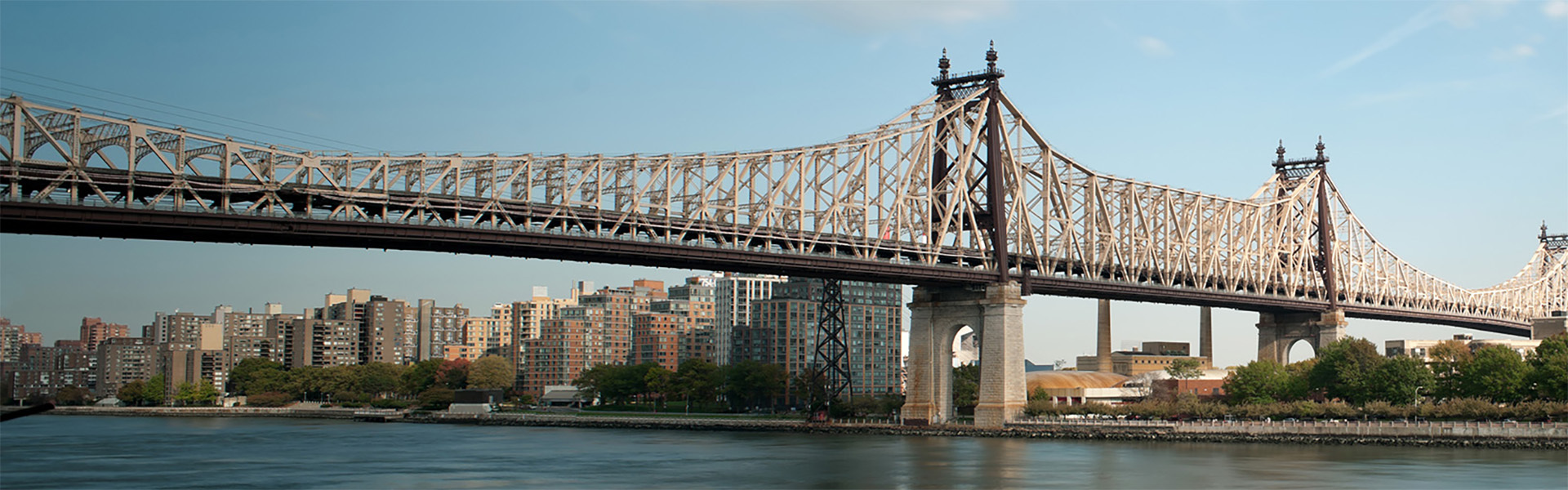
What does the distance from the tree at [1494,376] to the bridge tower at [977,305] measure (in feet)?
91.4

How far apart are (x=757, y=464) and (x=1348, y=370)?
47.8 metres

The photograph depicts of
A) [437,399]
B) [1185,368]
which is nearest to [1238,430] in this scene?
[1185,368]

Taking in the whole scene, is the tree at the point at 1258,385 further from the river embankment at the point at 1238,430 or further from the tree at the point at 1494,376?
the tree at the point at 1494,376

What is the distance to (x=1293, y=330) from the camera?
141500 mm

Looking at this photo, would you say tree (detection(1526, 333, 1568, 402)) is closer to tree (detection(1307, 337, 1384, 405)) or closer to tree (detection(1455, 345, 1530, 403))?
tree (detection(1455, 345, 1530, 403))

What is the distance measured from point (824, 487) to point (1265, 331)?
9501 cm

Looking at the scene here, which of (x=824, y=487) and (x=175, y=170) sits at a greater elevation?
(x=175, y=170)

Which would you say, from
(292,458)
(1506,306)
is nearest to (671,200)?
(292,458)

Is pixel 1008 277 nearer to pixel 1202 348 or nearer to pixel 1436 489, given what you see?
pixel 1436 489

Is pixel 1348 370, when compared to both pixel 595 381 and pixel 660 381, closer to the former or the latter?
pixel 660 381

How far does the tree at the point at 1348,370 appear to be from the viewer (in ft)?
325

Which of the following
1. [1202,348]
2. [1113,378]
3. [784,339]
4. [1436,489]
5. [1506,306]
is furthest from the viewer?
[784,339]

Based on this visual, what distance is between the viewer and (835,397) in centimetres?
11244

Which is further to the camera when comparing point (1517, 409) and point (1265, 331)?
point (1265, 331)
